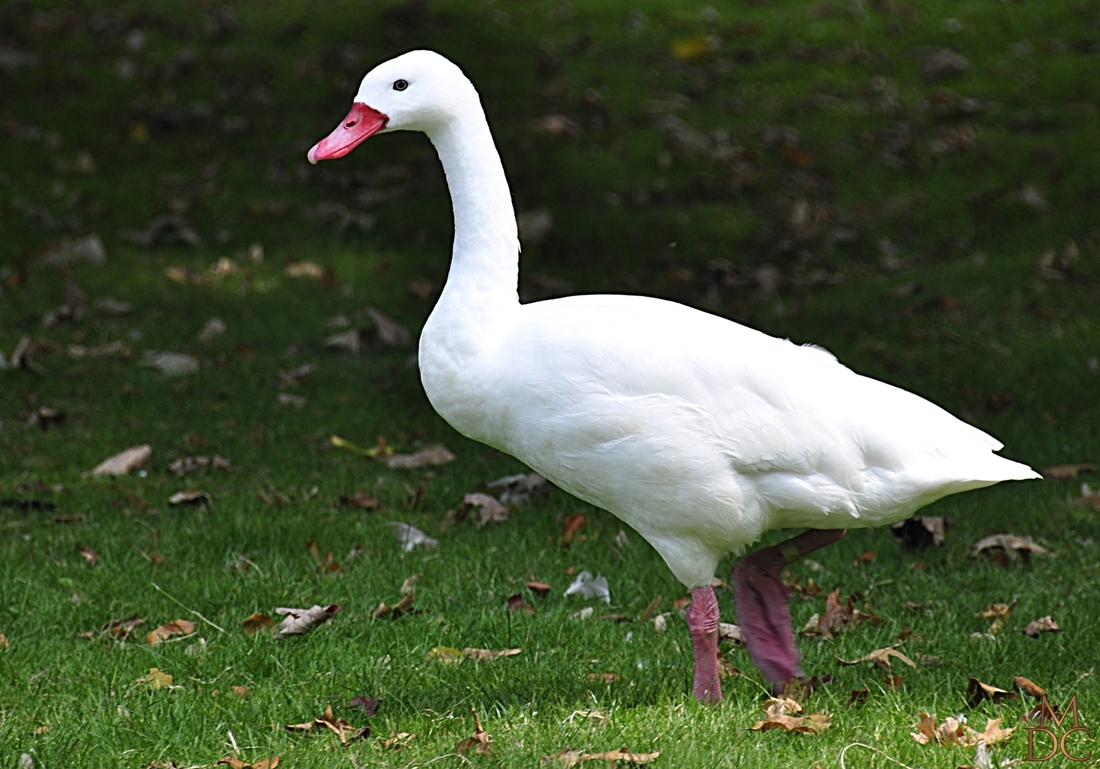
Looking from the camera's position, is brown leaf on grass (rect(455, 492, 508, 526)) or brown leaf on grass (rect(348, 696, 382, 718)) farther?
brown leaf on grass (rect(455, 492, 508, 526))

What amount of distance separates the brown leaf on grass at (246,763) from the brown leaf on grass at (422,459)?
9.71 ft

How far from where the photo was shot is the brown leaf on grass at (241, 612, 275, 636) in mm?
4715

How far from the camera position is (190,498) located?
19.3ft

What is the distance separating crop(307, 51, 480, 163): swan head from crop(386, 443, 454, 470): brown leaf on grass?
2719mm

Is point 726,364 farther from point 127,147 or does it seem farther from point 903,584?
point 127,147

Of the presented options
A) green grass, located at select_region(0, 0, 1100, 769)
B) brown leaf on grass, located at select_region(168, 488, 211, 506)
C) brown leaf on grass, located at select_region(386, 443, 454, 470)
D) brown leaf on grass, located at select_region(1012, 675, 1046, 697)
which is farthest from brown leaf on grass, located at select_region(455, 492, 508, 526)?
brown leaf on grass, located at select_region(1012, 675, 1046, 697)

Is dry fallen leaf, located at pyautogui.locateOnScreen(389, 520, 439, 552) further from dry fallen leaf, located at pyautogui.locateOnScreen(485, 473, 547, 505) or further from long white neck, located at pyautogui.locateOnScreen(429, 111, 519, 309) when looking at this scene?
long white neck, located at pyautogui.locateOnScreen(429, 111, 519, 309)

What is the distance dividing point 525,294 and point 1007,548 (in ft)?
13.9

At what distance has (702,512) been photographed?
3.84 metres

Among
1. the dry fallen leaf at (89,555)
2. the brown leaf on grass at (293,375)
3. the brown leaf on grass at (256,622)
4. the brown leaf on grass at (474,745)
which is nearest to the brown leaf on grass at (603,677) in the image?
the brown leaf on grass at (474,745)

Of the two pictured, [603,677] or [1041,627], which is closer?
[603,677]

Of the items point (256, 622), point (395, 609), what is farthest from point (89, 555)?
point (395, 609)

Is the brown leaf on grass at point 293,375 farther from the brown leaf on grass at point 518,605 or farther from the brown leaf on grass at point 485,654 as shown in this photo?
the brown leaf on grass at point 485,654

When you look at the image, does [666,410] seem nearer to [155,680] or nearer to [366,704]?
[366,704]
